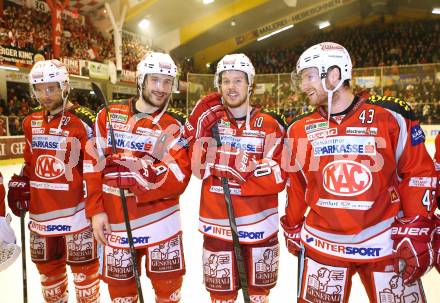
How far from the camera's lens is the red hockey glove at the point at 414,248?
1.66 m

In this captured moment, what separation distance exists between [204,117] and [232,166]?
318 mm

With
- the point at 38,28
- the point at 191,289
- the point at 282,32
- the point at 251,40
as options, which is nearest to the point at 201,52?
the point at 251,40

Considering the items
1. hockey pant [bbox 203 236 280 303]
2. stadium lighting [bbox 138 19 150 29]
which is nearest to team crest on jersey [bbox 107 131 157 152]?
hockey pant [bbox 203 236 280 303]

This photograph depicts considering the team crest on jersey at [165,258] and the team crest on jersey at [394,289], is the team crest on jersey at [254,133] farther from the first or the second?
the team crest on jersey at [394,289]

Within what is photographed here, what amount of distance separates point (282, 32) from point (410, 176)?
20.1m

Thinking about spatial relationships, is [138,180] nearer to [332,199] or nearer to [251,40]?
[332,199]

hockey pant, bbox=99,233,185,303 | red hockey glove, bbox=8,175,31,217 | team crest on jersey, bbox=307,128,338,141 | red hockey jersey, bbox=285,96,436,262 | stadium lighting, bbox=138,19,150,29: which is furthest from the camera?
stadium lighting, bbox=138,19,150,29

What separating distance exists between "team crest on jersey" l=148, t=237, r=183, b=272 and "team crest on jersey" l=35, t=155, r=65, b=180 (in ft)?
2.61

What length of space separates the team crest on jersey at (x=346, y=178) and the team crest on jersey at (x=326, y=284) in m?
0.34

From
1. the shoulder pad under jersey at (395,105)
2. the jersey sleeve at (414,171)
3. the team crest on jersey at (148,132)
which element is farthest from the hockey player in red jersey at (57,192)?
the jersey sleeve at (414,171)

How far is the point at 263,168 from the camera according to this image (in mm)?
2121

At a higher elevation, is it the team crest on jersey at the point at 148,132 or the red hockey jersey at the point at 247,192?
the team crest on jersey at the point at 148,132

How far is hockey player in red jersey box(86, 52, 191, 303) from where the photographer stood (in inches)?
88.7

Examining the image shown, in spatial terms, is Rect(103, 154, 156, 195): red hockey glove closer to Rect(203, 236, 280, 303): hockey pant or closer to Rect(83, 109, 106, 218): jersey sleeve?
Rect(83, 109, 106, 218): jersey sleeve
